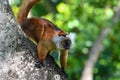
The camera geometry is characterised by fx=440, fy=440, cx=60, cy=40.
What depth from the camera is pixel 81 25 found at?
8242mm

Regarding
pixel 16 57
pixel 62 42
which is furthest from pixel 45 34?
pixel 16 57

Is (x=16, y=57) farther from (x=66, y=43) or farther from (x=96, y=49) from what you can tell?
(x=96, y=49)

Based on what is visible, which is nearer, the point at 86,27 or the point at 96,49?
the point at 96,49

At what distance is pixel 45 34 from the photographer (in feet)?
10.5

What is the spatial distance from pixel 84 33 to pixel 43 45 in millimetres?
5574

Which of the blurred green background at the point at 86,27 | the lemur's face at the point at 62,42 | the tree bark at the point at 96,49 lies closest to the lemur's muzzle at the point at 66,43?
the lemur's face at the point at 62,42

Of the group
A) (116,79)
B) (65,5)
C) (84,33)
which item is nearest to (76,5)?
(65,5)

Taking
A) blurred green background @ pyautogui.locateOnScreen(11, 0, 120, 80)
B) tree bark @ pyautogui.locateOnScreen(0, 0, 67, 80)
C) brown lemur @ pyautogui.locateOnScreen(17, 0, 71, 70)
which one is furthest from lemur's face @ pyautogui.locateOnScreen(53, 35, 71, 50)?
blurred green background @ pyautogui.locateOnScreen(11, 0, 120, 80)

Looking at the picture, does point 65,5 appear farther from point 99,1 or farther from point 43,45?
point 43,45

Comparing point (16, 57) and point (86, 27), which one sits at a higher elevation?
point (16, 57)

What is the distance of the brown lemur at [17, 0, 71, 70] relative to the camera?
3.22 m

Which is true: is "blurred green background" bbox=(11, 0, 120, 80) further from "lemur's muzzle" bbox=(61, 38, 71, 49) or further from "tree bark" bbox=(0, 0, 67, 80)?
"tree bark" bbox=(0, 0, 67, 80)

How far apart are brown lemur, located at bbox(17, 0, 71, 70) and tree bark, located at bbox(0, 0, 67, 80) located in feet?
0.75

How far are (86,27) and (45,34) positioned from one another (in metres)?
5.35
